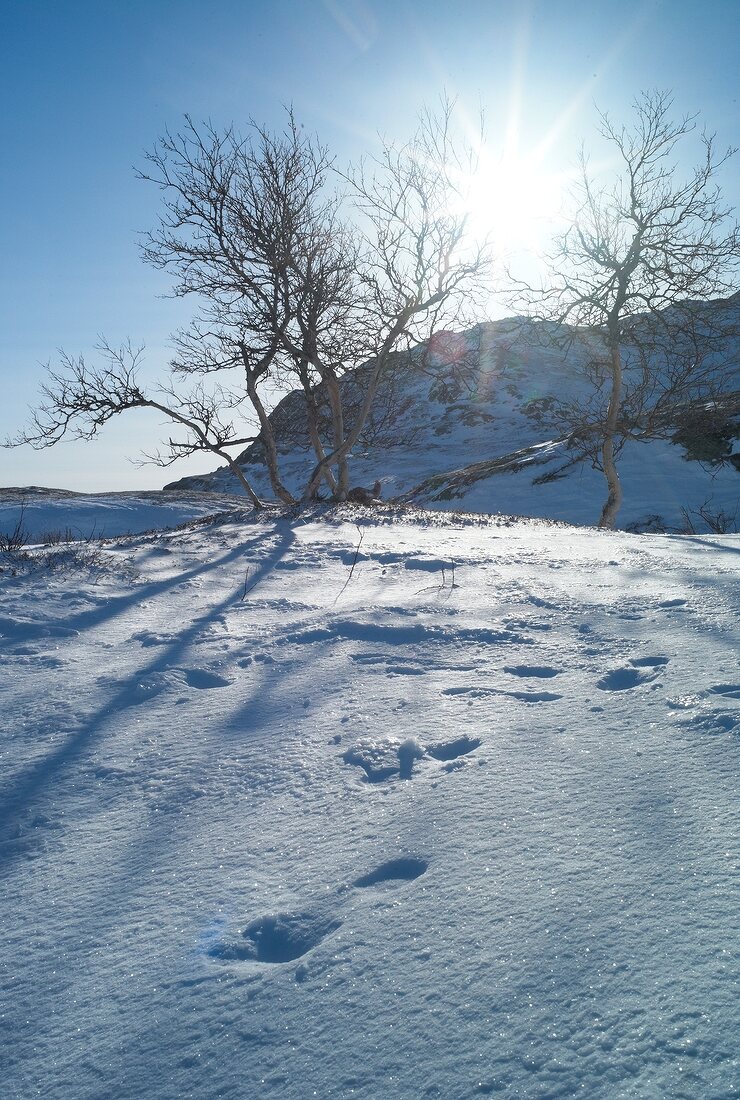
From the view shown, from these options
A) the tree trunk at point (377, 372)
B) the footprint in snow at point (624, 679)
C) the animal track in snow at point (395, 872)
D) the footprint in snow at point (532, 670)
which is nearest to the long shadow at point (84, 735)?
the animal track in snow at point (395, 872)

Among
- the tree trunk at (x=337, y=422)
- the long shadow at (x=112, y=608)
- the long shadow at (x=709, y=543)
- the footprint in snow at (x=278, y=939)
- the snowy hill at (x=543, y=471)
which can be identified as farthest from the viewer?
the snowy hill at (x=543, y=471)

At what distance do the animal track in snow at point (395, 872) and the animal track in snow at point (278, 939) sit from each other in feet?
0.46

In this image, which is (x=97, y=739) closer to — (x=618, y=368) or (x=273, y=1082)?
(x=273, y=1082)

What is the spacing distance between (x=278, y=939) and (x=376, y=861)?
30cm

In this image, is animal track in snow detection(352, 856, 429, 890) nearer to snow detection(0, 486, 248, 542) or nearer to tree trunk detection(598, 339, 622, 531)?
tree trunk detection(598, 339, 622, 531)

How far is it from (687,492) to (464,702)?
1578cm

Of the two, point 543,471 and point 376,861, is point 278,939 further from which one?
point 543,471

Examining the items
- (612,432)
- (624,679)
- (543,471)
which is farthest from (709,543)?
(543,471)

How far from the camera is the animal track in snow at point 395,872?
1499 mm

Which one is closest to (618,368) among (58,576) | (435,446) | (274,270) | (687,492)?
(687,492)

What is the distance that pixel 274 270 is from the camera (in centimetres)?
1072

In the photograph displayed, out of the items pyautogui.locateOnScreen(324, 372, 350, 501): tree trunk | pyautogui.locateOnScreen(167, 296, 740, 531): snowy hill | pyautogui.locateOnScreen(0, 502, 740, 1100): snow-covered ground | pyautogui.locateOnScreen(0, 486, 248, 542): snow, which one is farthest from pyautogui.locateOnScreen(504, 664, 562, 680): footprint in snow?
pyautogui.locateOnScreen(0, 486, 248, 542): snow

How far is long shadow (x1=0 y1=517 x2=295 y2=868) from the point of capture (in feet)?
6.18

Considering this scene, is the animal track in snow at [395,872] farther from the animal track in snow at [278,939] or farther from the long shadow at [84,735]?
the long shadow at [84,735]
